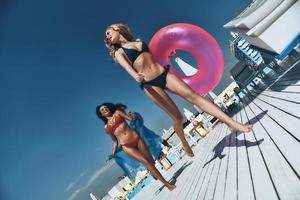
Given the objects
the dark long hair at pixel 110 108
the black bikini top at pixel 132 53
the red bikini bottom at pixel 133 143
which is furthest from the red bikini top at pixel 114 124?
the black bikini top at pixel 132 53

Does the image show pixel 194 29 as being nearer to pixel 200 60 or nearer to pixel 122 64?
pixel 200 60

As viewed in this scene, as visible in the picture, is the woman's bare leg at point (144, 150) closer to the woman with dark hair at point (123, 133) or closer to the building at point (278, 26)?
the woman with dark hair at point (123, 133)

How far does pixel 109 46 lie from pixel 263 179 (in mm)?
3219

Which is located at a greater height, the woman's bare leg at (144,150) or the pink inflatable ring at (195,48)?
the pink inflatable ring at (195,48)

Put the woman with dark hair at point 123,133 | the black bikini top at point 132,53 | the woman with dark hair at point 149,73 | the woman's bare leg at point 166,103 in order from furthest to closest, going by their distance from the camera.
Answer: the woman with dark hair at point 123,133 → the woman's bare leg at point 166,103 → the black bikini top at point 132,53 → the woman with dark hair at point 149,73

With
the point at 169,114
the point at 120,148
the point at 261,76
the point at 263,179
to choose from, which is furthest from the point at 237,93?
the point at 263,179

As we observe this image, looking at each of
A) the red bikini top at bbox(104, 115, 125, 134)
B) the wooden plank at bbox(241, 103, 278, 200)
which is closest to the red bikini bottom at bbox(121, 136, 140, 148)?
the red bikini top at bbox(104, 115, 125, 134)

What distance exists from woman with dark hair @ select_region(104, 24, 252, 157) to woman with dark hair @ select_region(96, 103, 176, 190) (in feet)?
5.66

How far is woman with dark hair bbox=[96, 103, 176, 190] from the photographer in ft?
21.4

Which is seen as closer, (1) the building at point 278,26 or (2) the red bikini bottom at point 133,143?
(2) the red bikini bottom at point 133,143

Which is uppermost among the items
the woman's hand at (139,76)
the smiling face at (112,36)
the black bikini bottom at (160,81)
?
the smiling face at (112,36)

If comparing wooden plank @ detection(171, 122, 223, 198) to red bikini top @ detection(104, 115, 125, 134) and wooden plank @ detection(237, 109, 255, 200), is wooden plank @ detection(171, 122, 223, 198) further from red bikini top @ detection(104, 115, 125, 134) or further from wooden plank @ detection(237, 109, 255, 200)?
red bikini top @ detection(104, 115, 125, 134)

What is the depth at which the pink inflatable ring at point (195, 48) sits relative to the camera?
17.6 ft

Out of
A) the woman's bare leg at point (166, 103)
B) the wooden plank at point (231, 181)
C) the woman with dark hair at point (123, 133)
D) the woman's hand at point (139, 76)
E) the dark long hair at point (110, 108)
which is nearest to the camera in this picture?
the wooden plank at point (231, 181)
